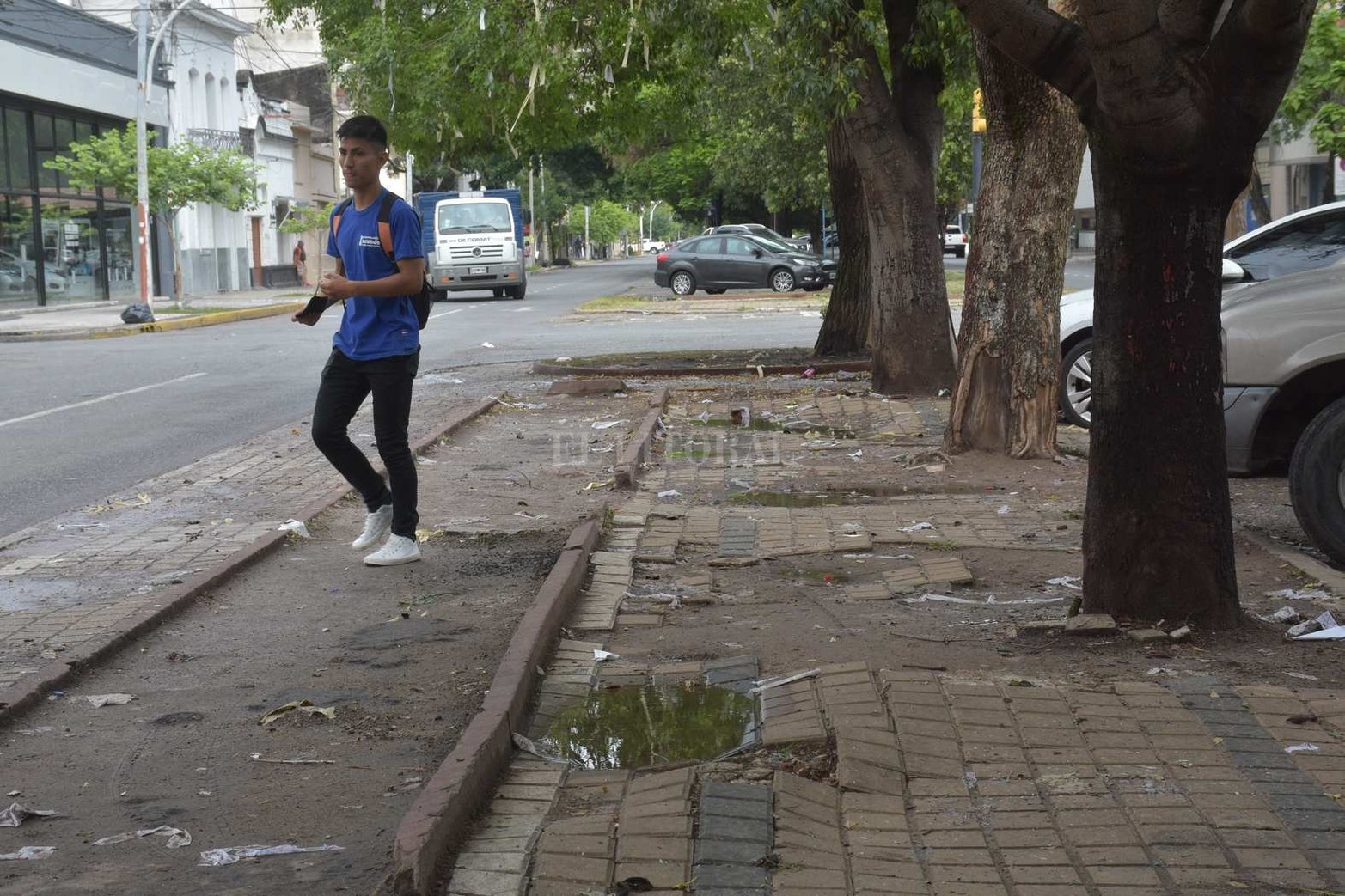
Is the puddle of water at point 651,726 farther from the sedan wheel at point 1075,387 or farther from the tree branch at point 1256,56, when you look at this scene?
the sedan wheel at point 1075,387

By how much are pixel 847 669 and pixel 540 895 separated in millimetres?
1830

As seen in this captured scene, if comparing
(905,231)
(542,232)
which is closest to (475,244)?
(905,231)

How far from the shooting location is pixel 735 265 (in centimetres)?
3753

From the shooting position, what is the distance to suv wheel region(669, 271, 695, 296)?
123 feet

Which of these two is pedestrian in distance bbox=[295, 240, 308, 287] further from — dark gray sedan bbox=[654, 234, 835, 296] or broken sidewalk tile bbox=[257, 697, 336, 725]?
broken sidewalk tile bbox=[257, 697, 336, 725]

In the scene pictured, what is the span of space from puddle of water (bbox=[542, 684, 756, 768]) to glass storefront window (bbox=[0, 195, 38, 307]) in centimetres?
3197

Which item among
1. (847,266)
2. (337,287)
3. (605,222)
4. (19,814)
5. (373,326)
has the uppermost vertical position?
(605,222)

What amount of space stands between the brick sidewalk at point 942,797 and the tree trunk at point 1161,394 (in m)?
0.68

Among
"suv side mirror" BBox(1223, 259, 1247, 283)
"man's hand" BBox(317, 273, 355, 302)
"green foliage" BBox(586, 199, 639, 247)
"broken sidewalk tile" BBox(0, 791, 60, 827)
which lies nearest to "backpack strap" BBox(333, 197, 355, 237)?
"man's hand" BBox(317, 273, 355, 302)

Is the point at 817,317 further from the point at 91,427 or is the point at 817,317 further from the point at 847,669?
the point at 847,669

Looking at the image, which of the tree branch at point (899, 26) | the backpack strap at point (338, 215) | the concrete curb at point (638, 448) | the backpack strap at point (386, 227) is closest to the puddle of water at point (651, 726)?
the backpack strap at point (386, 227)

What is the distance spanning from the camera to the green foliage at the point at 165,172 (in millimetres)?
33656

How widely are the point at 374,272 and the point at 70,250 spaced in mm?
33700

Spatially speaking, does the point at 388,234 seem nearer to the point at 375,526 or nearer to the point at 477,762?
the point at 375,526
